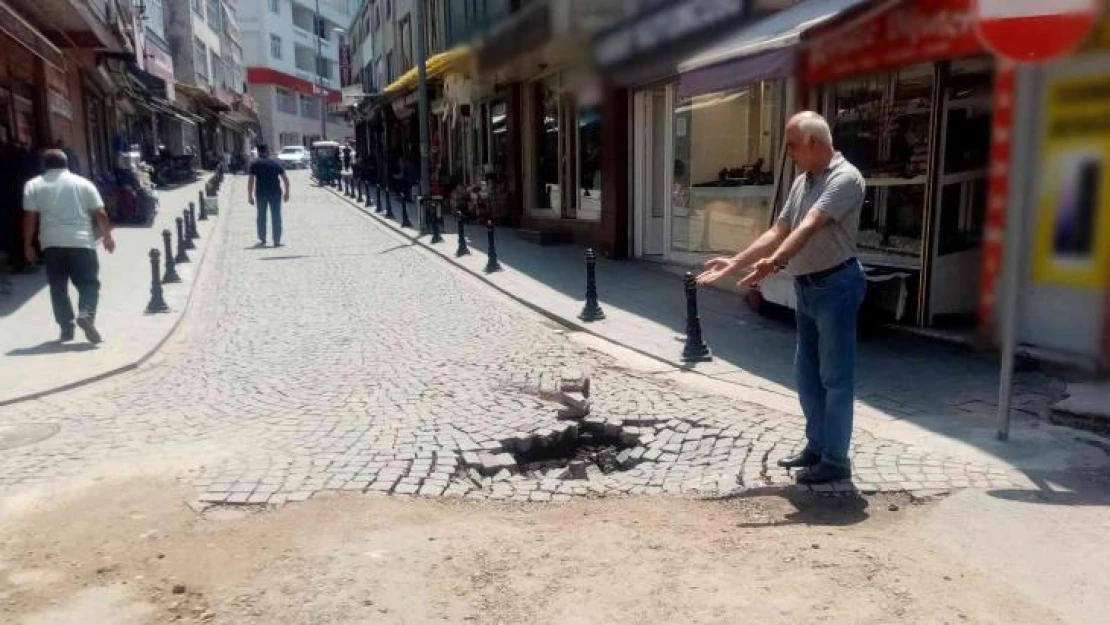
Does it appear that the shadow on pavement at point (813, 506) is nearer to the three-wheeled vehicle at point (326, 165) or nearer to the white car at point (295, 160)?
the three-wheeled vehicle at point (326, 165)

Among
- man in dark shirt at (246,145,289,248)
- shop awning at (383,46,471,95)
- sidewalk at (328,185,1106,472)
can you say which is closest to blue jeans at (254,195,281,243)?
man in dark shirt at (246,145,289,248)

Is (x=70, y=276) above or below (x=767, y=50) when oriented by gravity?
below

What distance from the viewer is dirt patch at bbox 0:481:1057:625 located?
320 cm

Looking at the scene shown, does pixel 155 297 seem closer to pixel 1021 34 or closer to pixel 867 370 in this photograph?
pixel 867 370

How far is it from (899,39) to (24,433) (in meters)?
7.07

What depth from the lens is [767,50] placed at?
7.30 metres

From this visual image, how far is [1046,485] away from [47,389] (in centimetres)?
661

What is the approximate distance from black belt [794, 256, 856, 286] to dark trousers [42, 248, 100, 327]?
21.1 feet

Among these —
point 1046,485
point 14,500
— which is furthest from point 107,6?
point 1046,485

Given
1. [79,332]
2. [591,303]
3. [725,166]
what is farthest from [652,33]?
[725,166]

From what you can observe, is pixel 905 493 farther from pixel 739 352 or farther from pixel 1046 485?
pixel 739 352

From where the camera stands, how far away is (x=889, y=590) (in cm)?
327

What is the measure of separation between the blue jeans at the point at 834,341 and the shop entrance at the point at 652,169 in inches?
304

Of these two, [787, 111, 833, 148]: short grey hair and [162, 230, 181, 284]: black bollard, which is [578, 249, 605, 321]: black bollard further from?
[162, 230, 181, 284]: black bollard
